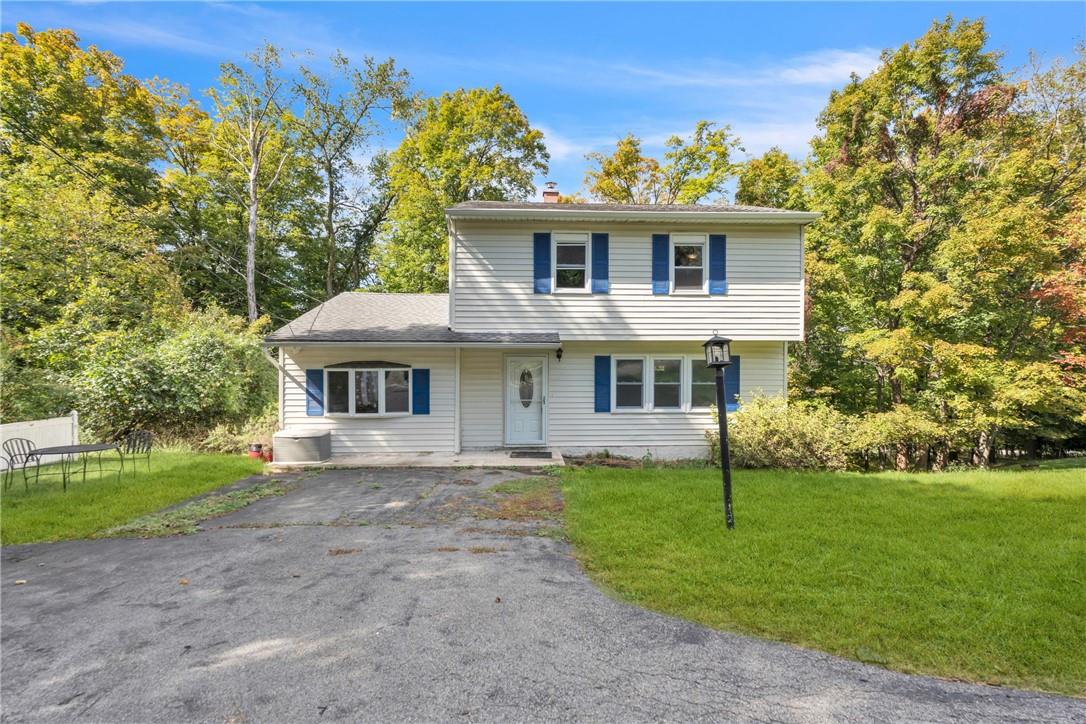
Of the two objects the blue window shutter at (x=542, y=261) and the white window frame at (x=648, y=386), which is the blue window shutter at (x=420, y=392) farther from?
the white window frame at (x=648, y=386)

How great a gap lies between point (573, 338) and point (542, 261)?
6.66 feet

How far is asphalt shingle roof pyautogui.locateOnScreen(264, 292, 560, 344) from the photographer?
34.3 ft

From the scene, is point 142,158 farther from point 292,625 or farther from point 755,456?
point 755,456

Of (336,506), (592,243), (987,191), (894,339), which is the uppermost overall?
(987,191)

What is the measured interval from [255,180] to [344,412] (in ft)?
50.8

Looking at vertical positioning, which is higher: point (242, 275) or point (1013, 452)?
point (242, 275)

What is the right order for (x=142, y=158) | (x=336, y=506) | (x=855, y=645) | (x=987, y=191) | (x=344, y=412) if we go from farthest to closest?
(x=142, y=158) < (x=987, y=191) < (x=344, y=412) < (x=336, y=506) < (x=855, y=645)

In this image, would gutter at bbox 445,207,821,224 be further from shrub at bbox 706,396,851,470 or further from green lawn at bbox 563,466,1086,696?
green lawn at bbox 563,466,1086,696

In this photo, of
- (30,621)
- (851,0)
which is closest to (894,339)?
(851,0)

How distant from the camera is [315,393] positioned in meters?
10.9

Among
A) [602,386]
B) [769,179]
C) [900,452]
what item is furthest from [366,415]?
[769,179]

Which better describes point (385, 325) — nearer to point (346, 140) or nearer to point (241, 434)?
point (241, 434)

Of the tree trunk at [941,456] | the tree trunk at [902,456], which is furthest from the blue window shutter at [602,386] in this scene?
the tree trunk at [941,456]

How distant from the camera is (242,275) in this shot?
21938mm
